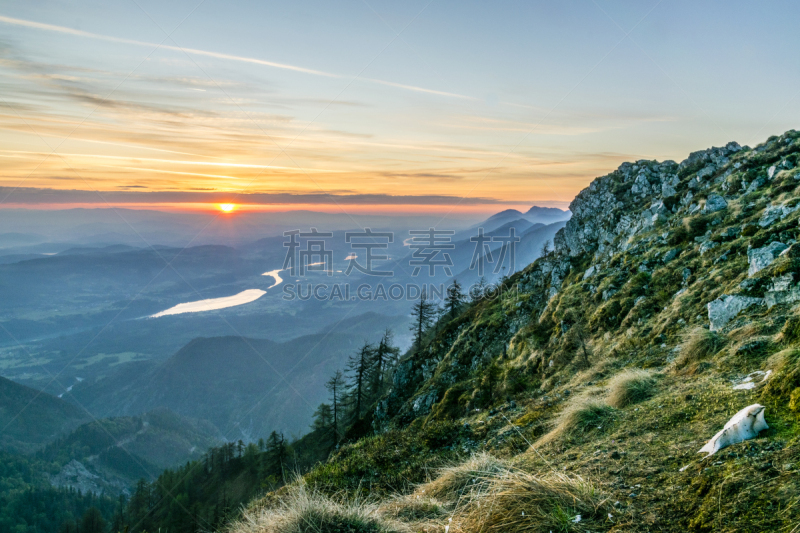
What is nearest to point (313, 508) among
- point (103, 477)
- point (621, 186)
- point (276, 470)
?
point (621, 186)

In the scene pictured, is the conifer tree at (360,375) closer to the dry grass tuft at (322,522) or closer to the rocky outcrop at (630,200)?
the rocky outcrop at (630,200)

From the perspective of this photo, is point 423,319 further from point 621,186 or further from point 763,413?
point 763,413

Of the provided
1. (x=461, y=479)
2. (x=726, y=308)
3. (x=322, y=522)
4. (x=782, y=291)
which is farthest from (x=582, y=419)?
(x=782, y=291)

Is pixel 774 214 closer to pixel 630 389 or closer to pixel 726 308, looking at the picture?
pixel 726 308

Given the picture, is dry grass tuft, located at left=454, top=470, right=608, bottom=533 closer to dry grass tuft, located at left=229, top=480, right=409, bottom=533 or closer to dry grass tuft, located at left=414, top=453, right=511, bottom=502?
dry grass tuft, located at left=229, top=480, right=409, bottom=533

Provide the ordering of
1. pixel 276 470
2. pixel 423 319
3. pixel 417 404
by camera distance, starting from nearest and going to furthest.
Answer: pixel 417 404 < pixel 276 470 < pixel 423 319

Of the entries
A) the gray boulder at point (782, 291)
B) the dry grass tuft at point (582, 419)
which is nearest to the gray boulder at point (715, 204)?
the gray boulder at point (782, 291)

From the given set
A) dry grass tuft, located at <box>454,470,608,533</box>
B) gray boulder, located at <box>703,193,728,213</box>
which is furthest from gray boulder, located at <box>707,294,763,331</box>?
gray boulder, located at <box>703,193,728,213</box>
